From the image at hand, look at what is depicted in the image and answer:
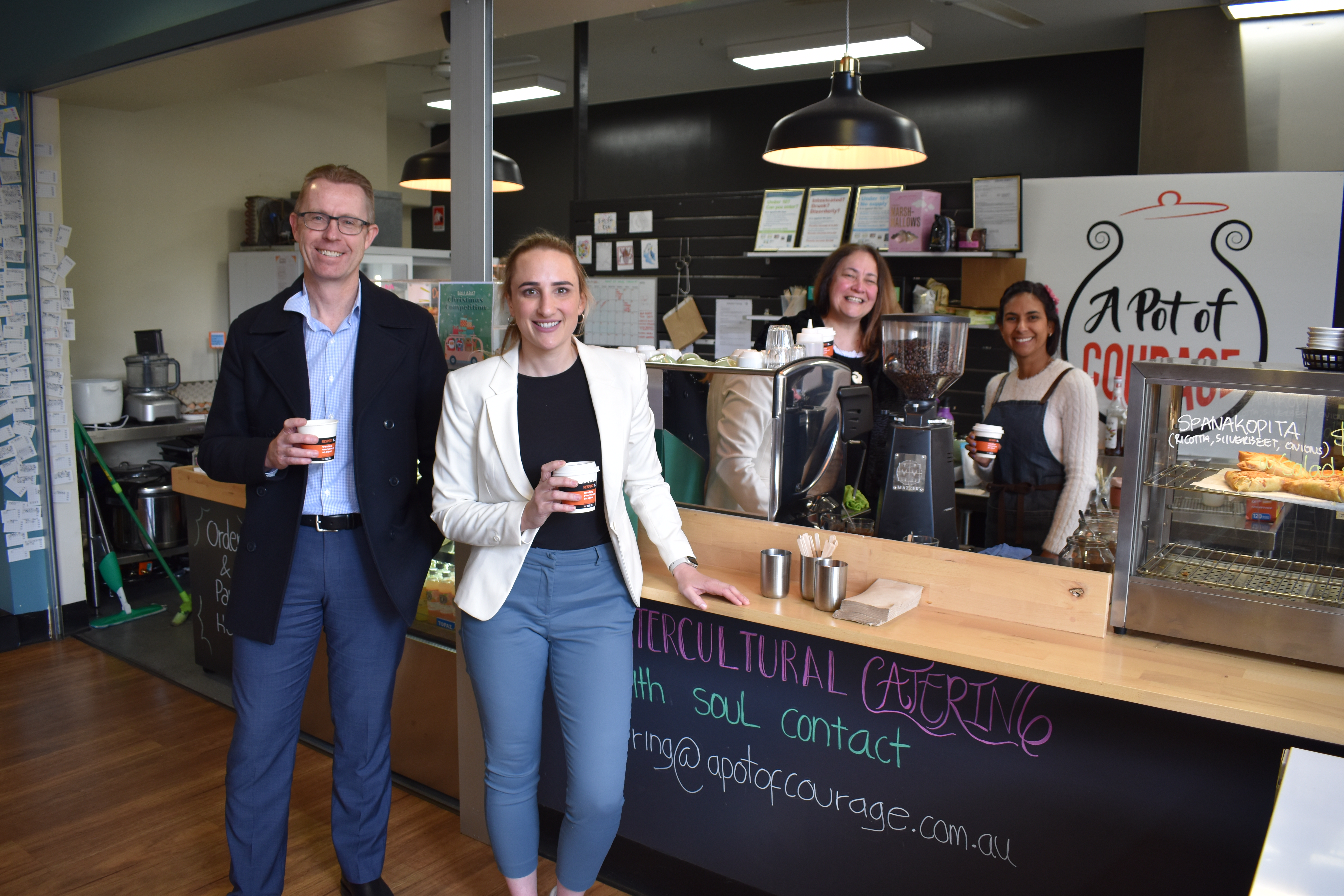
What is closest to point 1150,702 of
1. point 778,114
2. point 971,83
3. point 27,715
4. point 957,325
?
point 957,325

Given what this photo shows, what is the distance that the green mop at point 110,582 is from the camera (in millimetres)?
4633

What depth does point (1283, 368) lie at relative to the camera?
179cm

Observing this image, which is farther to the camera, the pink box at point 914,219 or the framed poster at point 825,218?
the framed poster at point 825,218

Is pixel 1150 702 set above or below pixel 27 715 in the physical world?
above

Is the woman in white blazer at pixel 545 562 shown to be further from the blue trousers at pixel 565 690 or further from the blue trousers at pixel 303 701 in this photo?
the blue trousers at pixel 303 701

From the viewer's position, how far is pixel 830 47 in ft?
21.8

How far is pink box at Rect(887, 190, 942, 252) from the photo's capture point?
5840 mm

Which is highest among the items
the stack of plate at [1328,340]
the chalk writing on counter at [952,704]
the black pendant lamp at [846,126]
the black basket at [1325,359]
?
the black pendant lamp at [846,126]

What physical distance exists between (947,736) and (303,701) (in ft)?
5.18

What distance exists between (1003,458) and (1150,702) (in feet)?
6.01

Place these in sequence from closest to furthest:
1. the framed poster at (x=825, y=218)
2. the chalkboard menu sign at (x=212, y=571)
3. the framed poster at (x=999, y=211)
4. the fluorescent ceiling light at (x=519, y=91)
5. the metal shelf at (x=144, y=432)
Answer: the chalkboard menu sign at (x=212, y=571) → the metal shelf at (x=144, y=432) → the framed poster at (x=999, y=211) → the framed poster at (x=825, y=218) → the fluorescent ceiling light at (x=519, y=91)

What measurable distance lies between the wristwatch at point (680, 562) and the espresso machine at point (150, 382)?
4.27m

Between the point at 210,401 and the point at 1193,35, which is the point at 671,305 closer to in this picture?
the point at 210,401

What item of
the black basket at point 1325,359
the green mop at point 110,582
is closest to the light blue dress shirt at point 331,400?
the black basket at point 1325,359
